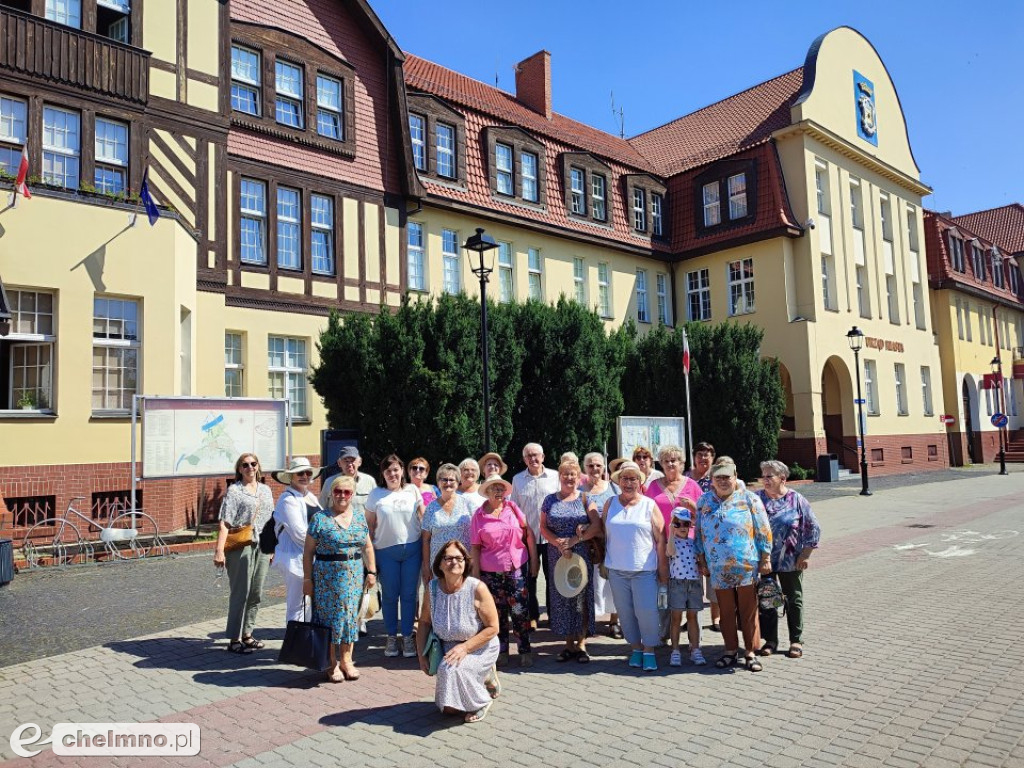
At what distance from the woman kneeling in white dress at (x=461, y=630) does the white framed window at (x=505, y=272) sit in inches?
712

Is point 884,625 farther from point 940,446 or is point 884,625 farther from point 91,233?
point 940,446

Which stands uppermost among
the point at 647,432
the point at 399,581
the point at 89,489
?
the point at 647,432

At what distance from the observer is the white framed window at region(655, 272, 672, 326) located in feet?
95.1

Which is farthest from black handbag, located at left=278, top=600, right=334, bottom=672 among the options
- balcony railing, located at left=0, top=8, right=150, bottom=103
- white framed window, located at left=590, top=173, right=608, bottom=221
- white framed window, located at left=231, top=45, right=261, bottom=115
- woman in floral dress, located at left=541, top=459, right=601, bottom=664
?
white framed window, located at left=590, top=173, right=608, bottom=221

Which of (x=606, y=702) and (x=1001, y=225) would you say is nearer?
(x=606, y=702)

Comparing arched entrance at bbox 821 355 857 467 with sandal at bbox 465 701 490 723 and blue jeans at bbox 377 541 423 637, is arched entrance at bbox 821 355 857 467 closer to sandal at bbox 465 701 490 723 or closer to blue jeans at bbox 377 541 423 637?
blue jeans at bbox 377 541 423 637

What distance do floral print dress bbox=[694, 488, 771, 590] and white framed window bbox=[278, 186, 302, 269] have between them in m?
13.6

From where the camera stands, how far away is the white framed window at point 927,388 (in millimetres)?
33594

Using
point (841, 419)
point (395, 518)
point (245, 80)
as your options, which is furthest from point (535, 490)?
point (841, 419)


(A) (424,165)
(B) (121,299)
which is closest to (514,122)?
(A) (424,165)

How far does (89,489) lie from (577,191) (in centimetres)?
1787

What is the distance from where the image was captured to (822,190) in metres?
28.8

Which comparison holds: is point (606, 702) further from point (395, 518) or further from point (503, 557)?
point (395, 518)

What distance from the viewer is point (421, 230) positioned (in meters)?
21.1
